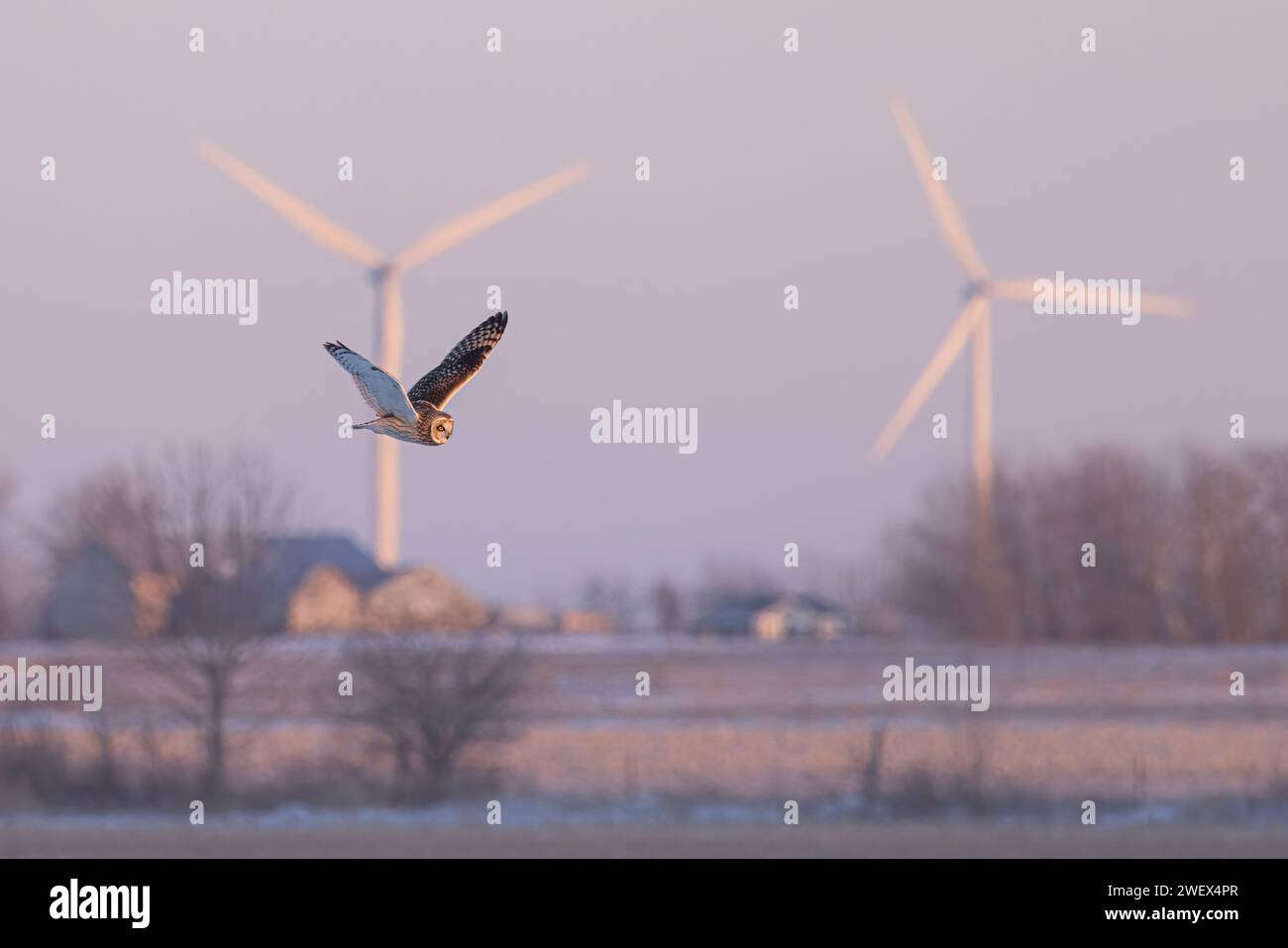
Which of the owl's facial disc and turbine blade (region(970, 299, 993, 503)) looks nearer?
the owl's facial disc

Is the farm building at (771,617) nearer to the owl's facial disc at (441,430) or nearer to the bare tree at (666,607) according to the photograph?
the bare tree at (666,607)

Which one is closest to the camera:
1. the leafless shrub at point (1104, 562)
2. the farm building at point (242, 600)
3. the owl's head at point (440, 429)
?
the owl's head at point (440, 429)

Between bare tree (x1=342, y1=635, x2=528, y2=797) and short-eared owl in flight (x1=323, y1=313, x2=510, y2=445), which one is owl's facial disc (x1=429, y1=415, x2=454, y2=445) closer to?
short-eared owl in flight (x1=323, y1=313, x2=510, y2=445)

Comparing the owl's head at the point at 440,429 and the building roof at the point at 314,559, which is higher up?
the building roof at the point at 314,559

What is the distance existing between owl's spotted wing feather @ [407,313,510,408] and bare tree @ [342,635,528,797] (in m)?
23.4

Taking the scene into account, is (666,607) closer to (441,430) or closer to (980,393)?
(980,393)

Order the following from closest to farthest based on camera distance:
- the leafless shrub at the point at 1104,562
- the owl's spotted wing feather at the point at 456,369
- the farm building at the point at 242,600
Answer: the owl's spotted wing feather at the point at 456,369, the farm building at the point at 242,600, the leafless shrub at the point at 1104,562

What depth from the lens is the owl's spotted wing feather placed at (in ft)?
48.2

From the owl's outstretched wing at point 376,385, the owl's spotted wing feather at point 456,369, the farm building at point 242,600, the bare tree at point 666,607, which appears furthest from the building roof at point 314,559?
the owl's outstretched wing at point 376,385

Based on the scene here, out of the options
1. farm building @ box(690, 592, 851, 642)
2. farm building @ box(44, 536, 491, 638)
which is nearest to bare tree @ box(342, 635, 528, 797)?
farm building @ box(44, 536, 491, 638)

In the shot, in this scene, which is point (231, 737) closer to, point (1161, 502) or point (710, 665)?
point (710, 665)

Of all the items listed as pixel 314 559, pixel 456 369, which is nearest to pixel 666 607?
pixel 314 559

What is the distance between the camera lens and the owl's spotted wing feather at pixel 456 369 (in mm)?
14695
